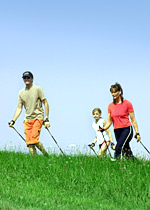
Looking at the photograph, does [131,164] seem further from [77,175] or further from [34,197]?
[34,197]

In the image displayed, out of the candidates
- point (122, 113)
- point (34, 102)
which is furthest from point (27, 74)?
point (122, 113)

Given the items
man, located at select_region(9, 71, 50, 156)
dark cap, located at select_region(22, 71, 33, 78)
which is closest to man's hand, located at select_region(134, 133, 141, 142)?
man, located at select_region(9, 71, 50, 156)

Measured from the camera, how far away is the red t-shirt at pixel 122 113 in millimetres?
10070

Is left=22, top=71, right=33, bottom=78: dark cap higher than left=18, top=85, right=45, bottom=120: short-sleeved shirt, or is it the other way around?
left=22, top=71, right=33, bottom=78: dark cap

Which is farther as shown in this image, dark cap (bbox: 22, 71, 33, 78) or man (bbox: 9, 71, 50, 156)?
dark cap (bbox: 22, 71, 33, 78)

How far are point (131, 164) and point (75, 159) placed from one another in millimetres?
1596

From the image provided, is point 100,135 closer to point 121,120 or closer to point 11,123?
point 121,120

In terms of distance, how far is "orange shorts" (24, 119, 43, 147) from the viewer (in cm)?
1102

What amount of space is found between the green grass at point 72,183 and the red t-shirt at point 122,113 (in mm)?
999

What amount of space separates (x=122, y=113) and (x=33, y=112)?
2.70 meters

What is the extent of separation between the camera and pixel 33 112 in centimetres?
1115

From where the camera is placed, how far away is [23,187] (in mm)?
8367

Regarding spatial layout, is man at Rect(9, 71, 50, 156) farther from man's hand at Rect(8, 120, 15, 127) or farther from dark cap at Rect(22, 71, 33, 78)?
man's hand at Rect(8, 120, 15, 127)

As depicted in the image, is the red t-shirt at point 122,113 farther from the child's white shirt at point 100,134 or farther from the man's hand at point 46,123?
the man's hand at point 46,123
